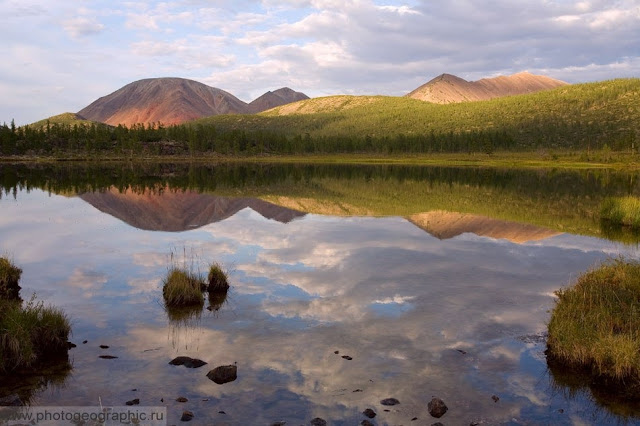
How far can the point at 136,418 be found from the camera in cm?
1031

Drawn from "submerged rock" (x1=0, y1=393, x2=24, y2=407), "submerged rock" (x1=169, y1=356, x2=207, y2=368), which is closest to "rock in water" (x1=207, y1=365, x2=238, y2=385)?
"submerged rock" (x1=169, y1=356, x2=207, y2=368)

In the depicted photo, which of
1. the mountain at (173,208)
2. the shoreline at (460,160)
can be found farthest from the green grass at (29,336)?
the shoreline at (460,160)

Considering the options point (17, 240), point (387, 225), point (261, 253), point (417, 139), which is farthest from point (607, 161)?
point (17, 240)

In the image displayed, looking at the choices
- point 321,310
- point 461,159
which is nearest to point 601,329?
point 321,310

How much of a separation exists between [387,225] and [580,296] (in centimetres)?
2473

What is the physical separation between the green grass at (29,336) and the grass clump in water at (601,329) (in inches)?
548

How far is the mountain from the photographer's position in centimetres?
3981

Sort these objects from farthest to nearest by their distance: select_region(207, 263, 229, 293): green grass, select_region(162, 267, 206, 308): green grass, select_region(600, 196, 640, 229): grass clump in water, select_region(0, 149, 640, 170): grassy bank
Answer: select_region(0, 149, 640, 170): grassy bank < select_region(600, 196, 640, 229): grass clump in water < select_region(207, 263, 229, 293): green grass < select_region(162, 267, 206, 308): green grass

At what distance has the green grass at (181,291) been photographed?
60.3 feet

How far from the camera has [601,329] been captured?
535 inches

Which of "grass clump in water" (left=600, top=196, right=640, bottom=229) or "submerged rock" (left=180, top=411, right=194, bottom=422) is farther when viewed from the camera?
"grass clump in water" (left=600, top=196, right=640, bottom=229)

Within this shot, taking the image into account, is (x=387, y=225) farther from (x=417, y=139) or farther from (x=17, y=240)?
(x=417, y=139)

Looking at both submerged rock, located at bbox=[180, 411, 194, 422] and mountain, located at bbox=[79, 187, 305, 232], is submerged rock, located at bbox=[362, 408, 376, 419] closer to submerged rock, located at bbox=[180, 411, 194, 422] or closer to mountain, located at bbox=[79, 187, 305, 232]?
submerged rock, located at bbox=[180, 411, 194, 422]

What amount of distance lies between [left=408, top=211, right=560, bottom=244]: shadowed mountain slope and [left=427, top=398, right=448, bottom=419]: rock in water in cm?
2431
